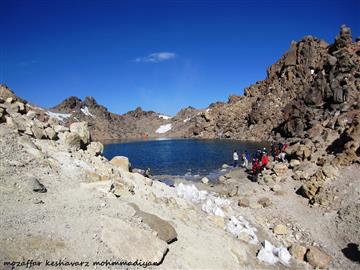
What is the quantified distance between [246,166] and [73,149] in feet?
83.5

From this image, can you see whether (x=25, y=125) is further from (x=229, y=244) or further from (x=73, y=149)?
(x=229, y=244)

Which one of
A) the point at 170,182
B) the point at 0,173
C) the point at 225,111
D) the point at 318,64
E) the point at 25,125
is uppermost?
the point at 318,64

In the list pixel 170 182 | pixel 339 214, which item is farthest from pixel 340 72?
pixel 339 214

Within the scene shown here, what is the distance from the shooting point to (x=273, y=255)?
14047 millimetres

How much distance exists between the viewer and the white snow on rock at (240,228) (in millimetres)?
15900

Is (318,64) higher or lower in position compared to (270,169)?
higher

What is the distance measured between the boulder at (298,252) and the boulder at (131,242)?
7493mm

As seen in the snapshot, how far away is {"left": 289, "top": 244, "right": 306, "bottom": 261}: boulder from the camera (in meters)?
14.6

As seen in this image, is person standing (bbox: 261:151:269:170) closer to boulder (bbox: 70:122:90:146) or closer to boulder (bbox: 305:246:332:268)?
boulder (bbox: 305:246:332:268)

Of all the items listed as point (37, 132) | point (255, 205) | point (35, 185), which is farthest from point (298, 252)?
point (37, 132)

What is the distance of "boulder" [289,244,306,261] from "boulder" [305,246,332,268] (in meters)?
0.21

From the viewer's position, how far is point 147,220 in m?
12.1

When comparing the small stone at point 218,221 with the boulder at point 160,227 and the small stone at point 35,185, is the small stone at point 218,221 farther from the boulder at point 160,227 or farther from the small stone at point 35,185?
the small stone at point 35,185

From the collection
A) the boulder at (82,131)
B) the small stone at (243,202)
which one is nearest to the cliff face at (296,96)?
the small stone at (243,202)
